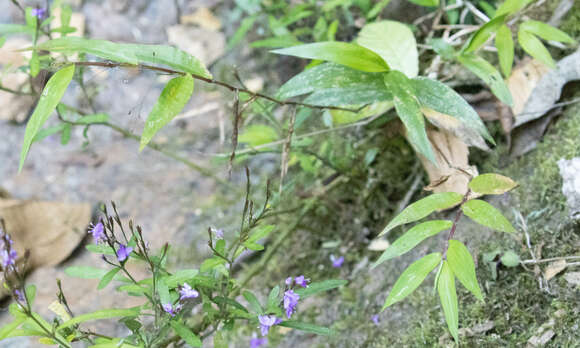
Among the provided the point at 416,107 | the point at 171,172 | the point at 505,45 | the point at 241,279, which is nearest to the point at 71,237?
the point at 171,172

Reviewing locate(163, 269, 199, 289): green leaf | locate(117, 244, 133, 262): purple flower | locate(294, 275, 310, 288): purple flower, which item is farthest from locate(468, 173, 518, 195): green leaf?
locate(117, 244, 133, 262): purple flower

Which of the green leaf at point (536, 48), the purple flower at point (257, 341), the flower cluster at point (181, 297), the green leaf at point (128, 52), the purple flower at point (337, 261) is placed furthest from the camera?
the purple flower at point (337, 261)

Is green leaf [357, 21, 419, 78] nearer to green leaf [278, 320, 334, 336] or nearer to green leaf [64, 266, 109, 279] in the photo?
green leaf [278, 320, 334, 336]

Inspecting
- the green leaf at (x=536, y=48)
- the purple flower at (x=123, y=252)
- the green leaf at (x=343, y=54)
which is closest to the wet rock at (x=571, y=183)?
the green leaf at (x=536, y=48)

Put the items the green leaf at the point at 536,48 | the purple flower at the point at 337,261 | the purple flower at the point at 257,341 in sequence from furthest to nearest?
the purple flower at the point at 337,261
the purple flower at the point at 257,341
the green leaf at the point at 536,48

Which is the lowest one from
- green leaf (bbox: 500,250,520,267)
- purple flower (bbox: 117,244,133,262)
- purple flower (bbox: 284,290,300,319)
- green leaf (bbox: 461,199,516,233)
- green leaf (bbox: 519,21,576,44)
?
green leaf (bbox: 500,250,520,267)

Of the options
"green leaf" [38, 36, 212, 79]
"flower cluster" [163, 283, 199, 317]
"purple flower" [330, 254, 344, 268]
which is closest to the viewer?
"green leaf" [38, 36, 212, 79]

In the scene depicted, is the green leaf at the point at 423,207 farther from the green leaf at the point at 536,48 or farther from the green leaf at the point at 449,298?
the green leaf at the point at 536,48

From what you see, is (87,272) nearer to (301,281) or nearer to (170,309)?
(170,309)
